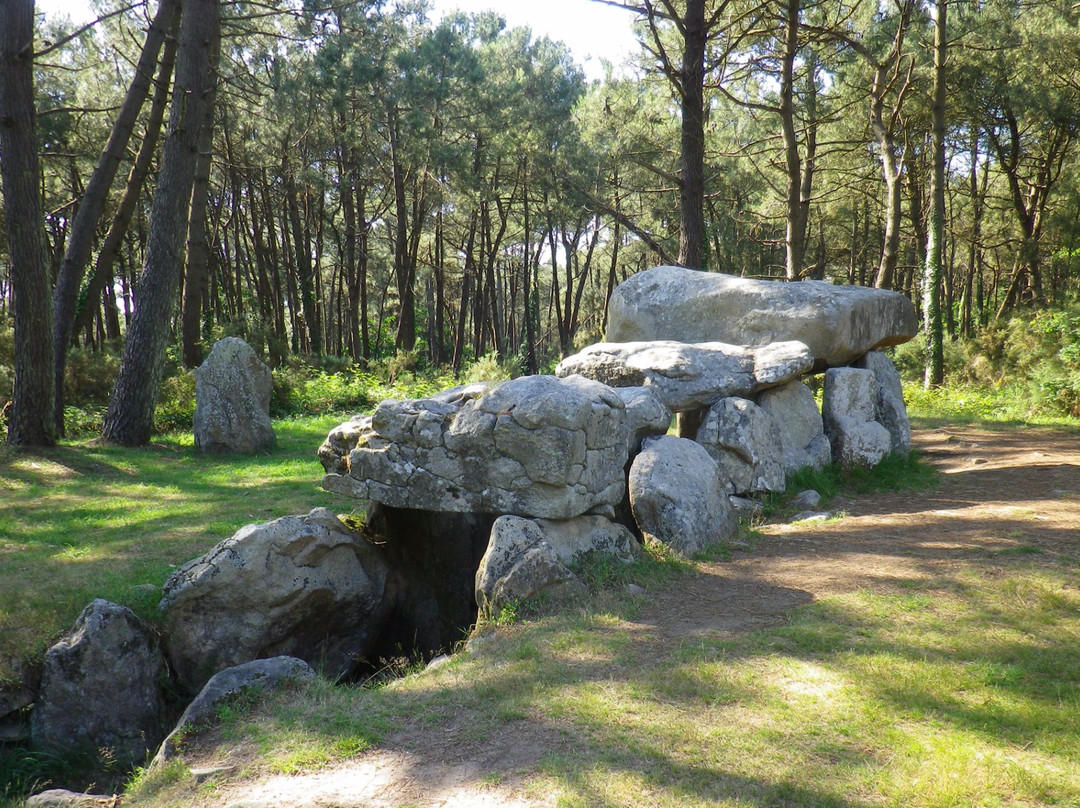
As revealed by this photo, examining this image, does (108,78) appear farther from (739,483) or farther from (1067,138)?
(1067,138)

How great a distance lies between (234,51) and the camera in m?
19.6

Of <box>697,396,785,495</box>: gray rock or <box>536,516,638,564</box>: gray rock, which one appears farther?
<box>697,396,785,495</box>: gray rock

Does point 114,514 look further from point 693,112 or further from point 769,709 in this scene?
Answer: point 693,112

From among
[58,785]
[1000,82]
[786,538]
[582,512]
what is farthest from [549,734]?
[1000,82]

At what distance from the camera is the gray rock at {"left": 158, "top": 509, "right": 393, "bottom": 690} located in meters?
5.02

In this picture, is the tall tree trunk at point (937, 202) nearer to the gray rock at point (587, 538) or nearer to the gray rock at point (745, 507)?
the gray rock at point (745, 507)

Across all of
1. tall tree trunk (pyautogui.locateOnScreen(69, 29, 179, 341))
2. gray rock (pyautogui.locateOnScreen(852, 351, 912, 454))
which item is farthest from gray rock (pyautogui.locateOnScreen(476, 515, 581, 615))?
tall tree trunk (pyautogui.locateOnScreen(69, 29, 179, 341))

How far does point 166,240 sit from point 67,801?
26.2ft

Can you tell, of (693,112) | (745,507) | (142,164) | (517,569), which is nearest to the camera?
(517,569)

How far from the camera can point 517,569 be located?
196 inches

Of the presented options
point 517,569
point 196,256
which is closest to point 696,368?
point 517,569

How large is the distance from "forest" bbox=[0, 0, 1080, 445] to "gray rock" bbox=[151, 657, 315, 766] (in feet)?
21.5

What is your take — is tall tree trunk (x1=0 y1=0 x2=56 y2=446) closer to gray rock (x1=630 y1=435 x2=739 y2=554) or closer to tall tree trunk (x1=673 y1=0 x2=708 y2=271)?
gray rock (x1=630 y1=435 x2=739 y2=554)

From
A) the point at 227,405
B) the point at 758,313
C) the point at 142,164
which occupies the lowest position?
the point at 227,405
